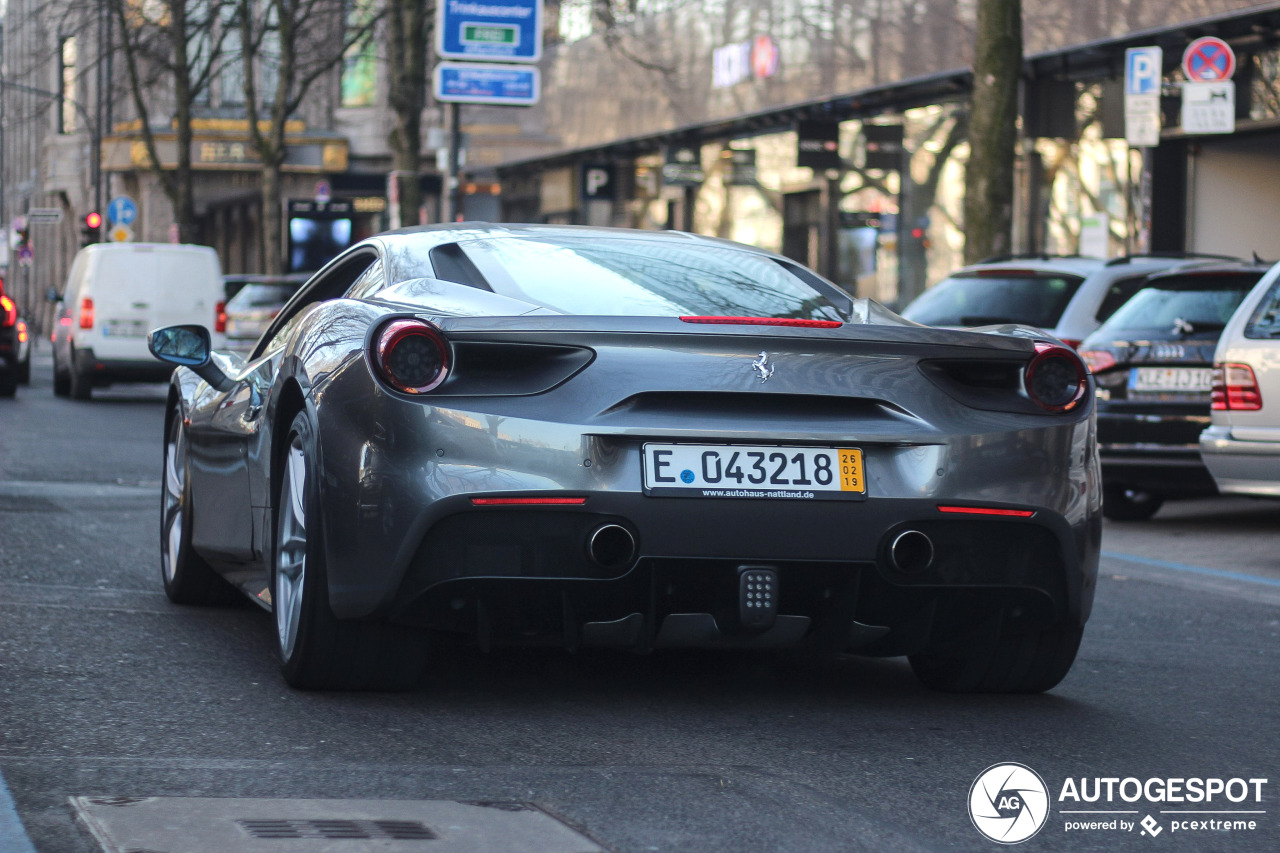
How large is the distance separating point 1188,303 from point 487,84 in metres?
12.9

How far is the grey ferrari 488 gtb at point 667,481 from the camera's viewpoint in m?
4.68

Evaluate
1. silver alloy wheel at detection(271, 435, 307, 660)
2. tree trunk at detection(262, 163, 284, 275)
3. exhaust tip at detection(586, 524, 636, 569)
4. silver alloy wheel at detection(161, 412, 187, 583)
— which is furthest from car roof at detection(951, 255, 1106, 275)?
tree trunk at detection(262, 163, 284, 275)

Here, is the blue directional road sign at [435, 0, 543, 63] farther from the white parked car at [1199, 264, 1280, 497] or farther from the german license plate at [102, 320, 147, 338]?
the white parked car at [1199, 264, 1280, 497]

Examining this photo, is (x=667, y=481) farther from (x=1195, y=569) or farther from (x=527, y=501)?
(x=1195, y=569)

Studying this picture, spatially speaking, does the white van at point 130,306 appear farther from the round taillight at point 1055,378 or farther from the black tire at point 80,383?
the round taillight at point 1055,378

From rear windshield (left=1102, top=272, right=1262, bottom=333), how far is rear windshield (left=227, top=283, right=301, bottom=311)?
17.4 m

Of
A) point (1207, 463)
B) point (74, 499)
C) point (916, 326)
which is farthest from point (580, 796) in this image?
point (74, 499)

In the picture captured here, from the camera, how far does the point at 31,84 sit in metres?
78.1

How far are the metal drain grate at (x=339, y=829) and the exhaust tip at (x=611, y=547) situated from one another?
0.99 metres

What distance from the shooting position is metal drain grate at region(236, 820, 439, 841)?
147 inches

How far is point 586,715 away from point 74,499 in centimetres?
680

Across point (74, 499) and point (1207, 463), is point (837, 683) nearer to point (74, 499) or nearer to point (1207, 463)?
point (1207, 463)

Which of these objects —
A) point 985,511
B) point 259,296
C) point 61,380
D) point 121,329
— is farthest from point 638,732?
point 259,296

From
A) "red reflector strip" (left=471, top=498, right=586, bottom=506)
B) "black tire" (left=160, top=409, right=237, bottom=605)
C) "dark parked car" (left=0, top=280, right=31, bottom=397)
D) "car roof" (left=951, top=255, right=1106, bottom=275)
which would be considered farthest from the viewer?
"dark parked car" (left=0, top=280, right=31, bottom=397)
